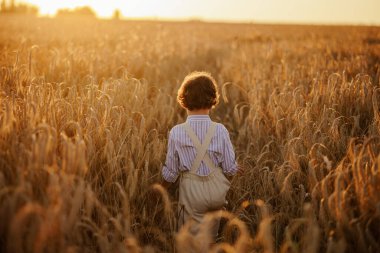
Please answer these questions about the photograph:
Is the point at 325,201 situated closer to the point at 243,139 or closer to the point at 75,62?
the point at 243,139

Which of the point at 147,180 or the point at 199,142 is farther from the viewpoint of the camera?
the point at 147,180

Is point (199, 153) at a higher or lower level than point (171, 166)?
higher

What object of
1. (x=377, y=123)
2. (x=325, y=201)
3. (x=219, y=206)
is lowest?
(x=219, y=206)

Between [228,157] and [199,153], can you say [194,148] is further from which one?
[228,157]

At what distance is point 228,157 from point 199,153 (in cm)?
24

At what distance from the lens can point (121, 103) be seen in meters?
3.37

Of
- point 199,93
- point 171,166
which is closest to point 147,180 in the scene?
point 171,166

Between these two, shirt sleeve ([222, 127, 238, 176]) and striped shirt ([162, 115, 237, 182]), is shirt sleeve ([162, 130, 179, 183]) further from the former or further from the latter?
shirt sleeve ([222, 127, 238, 176])

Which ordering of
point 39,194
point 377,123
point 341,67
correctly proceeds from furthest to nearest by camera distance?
1. point 341,67
2. point 377,123
3. point 39,194

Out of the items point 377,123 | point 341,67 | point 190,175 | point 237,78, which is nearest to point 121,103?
point 190,175

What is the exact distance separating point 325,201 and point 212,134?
2.64 ft

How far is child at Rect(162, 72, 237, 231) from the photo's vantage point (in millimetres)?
2365

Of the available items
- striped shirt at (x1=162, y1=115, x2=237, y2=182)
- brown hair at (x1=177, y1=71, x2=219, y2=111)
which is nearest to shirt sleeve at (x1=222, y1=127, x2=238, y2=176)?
Result: striped shirt at (x1=162, y1=115, x2=237, y2=182)

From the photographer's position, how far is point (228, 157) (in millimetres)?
2475
